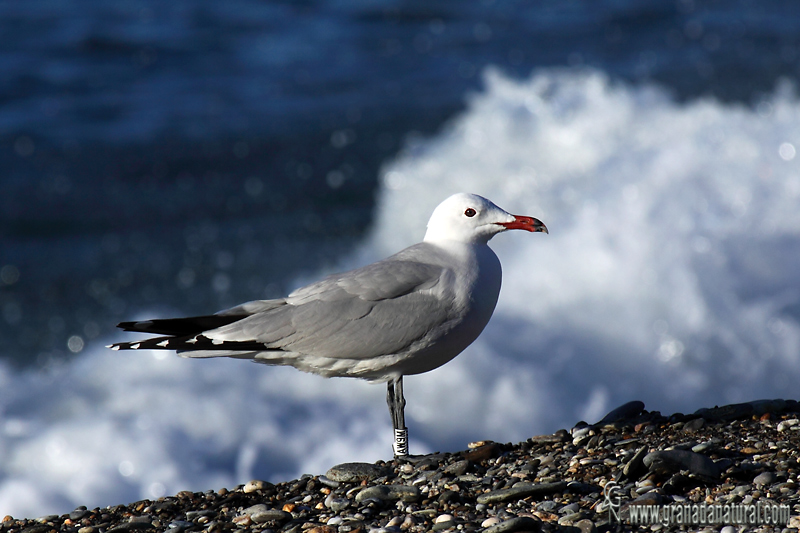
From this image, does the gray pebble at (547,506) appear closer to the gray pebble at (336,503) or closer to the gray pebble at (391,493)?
the gray pebble at (391,493)

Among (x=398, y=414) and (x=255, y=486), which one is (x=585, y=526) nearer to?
(x=398, y=414)

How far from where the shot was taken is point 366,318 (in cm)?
465

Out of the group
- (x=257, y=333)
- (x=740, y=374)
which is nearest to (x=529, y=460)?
(x=257, y=333)

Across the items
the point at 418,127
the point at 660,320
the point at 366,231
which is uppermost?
the point at 418,127

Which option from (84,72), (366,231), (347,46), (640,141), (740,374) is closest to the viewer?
(740,374)

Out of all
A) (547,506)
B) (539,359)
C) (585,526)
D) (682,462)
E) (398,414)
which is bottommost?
(585,526)

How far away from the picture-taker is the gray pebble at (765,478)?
391 cm

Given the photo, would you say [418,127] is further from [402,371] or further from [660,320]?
[402,371]

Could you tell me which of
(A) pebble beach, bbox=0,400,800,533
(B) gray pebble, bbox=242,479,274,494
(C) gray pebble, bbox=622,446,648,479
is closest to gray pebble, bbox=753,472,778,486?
(A) pebble beach, bbox=0,400,800,533

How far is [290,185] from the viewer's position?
1280 centimetres

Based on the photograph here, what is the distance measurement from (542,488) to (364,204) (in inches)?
344

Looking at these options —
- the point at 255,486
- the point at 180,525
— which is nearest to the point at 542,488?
the point at 255,486

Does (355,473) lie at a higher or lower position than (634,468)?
higher

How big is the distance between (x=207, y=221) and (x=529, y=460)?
27.4ft
